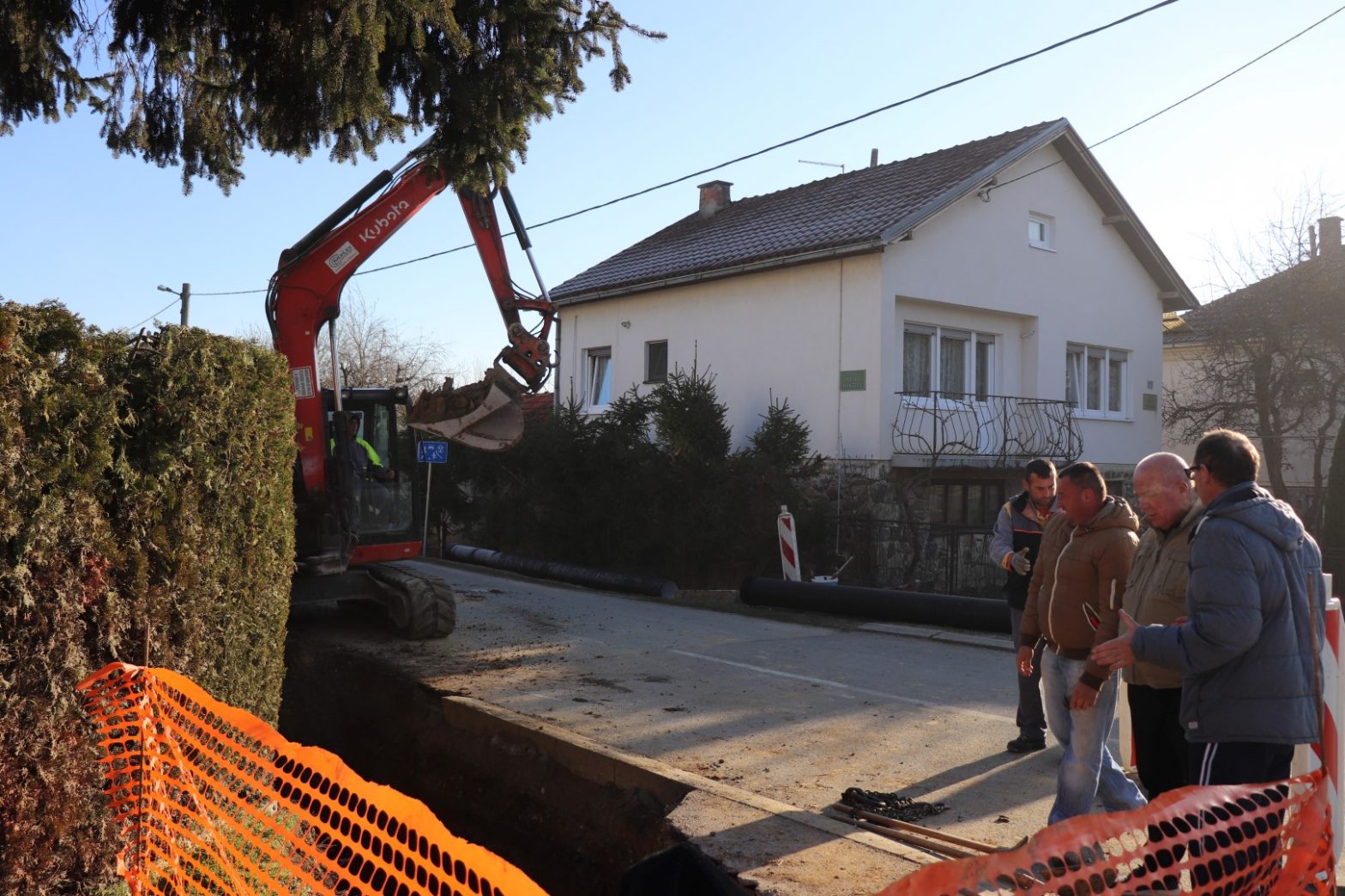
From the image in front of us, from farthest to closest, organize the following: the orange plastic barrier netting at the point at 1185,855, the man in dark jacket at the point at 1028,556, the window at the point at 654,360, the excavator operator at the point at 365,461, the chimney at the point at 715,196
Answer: the chimney at the point at 715,196 → the window at the point at 654,360 → the excavator operator at the point at 365,461 → the man in dark jacket at the point at 1028,556 → the orange plastic barrier netting at the point at 1185,855

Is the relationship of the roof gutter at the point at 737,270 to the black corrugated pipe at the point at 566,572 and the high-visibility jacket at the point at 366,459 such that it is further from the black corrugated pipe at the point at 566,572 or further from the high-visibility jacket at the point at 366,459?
the high-visibility jacket at the point at 366,459

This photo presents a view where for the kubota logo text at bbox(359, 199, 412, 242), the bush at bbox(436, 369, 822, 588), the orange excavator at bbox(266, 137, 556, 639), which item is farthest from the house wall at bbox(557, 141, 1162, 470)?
the kubota logo text at bbox(359, 199, 412, 242)

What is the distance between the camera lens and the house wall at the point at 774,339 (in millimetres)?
17750

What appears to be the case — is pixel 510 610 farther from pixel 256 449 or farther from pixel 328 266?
pixel 256 449

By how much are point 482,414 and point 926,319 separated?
1062cm

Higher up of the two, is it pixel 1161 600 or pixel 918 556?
pixel 1161 600

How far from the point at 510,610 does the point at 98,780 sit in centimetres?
897

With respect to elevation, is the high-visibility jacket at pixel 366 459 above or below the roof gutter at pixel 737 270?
below

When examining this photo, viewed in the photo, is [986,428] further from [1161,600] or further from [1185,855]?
[1185,855]

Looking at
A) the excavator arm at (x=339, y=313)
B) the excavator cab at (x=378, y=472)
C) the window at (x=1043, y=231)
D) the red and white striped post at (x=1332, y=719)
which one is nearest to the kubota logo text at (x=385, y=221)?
the excavator arm at (x=339, y=313)

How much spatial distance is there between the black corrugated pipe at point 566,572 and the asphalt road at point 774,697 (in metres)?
2.33

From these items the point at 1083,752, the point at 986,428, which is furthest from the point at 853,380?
the point at 1083,752

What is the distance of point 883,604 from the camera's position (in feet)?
42.5

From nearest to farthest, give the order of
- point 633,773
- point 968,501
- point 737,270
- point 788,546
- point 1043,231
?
point 633,773 → point 788,546 → point 737,270 → point 968,501 → point 1043,231
